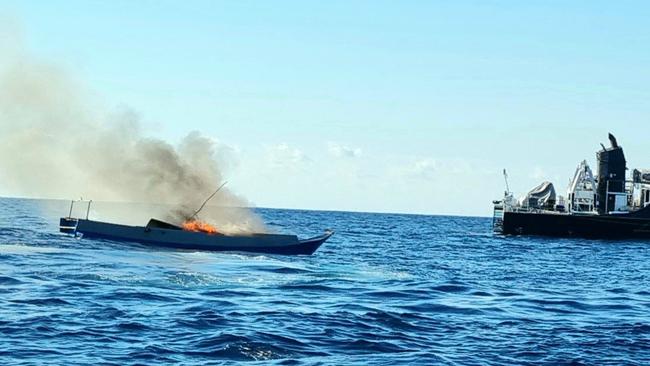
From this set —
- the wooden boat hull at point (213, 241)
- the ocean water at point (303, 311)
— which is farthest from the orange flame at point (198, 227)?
the ocean water at point (303, 311)

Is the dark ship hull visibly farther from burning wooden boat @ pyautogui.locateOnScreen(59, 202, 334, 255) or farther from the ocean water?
burning wooden boat @ pyautogui.locateOnScreen(59, 202, 334, 255)

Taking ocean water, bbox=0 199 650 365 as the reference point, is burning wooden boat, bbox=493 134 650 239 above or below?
above

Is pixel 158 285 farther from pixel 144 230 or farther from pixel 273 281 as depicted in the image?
pixel 144 230

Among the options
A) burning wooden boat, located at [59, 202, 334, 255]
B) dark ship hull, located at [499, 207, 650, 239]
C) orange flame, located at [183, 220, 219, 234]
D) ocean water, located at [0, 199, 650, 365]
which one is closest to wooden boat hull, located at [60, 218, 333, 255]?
burning wooden boat, located at [59, 202, 334, 255]

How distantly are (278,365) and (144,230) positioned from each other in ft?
144

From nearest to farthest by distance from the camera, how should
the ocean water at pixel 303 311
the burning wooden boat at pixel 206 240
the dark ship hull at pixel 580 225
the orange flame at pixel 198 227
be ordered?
the ocean water at pixel 303 311, the burning wooden boat at pixel 206 240, the orange flame at pixel 198 227, the dark ship hull at pixel 580 225

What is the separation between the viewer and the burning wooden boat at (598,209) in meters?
108

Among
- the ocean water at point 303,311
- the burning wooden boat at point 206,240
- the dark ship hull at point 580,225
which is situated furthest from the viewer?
the dark ship hull at point 580,225

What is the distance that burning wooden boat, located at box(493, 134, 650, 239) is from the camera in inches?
4257

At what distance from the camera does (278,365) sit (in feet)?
80.1

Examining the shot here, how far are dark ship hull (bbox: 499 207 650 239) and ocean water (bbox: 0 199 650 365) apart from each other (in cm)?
4717

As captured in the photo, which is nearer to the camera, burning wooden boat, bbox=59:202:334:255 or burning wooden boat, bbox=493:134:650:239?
burning wooden boat, bbox=59:202:334:255

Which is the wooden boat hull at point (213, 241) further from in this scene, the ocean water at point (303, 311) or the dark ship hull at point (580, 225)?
the dark ship hull at point (580, 225)

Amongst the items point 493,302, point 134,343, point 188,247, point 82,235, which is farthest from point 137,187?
point 134,343
